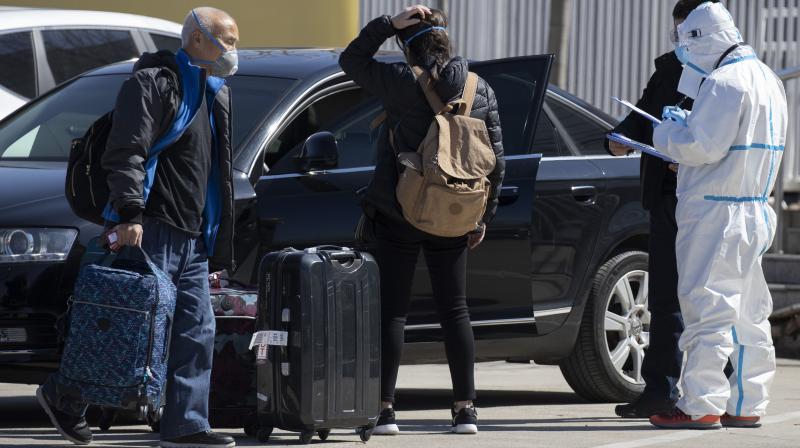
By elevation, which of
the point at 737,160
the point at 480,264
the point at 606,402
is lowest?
the point at 606,402

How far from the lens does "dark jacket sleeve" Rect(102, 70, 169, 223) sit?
5.51 metres

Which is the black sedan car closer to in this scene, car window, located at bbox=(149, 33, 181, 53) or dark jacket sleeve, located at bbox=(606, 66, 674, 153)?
dark jacket sleeve, located at bbox=(606, 66, 674, 153)

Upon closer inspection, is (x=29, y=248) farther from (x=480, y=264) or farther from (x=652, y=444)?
(x=652, y=444)

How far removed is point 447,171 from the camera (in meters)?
6.18

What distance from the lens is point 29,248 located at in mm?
6172

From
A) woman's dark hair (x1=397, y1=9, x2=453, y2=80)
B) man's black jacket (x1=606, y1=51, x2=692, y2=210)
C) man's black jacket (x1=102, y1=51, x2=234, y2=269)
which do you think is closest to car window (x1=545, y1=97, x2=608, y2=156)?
man's black jacket (x1=606, y1=51, x2=692, y2=210)

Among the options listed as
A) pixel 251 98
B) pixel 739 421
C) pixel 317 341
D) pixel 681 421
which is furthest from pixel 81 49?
pixel 739 421

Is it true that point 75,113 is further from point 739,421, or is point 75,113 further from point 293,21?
point 293,21

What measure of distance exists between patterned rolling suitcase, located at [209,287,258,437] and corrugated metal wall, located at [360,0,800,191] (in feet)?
21.7

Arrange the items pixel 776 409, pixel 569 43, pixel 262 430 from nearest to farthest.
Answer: pixel 262 430
pixel 776 409
pixel 569 43

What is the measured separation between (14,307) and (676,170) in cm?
281

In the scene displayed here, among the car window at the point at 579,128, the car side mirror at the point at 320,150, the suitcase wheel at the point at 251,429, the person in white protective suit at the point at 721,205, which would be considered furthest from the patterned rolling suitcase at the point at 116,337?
the car window at the point at 579,128

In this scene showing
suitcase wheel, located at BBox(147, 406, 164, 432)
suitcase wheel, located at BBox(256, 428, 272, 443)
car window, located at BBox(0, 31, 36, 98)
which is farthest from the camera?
car window, located at BBox(0, 31, 36, 98)

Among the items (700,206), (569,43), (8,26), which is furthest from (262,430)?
(569,43)
